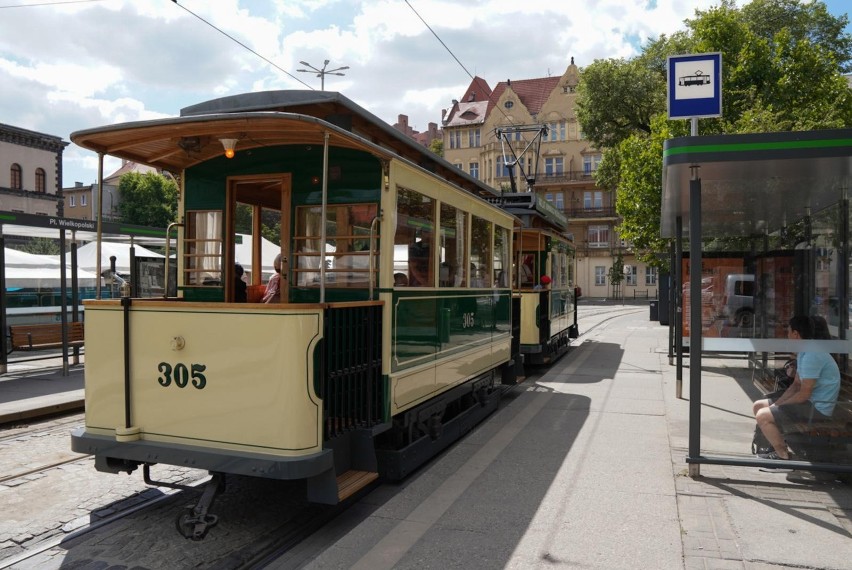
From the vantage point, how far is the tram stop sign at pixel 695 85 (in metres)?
7.03

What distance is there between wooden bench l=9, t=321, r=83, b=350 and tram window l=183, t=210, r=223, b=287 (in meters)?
7.50

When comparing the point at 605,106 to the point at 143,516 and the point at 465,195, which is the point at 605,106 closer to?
the point at 465,195

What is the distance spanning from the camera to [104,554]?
4492 mm

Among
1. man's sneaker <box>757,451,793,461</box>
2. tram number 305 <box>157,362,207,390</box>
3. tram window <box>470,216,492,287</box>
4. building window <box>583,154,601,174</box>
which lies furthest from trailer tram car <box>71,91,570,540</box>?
building window <box>583,154,601,174</box>

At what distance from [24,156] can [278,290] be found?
50.9 m

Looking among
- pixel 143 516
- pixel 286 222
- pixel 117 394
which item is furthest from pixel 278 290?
pixel 143 516

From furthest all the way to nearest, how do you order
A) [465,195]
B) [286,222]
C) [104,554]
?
[465,195] → [286,222] → [104,554]

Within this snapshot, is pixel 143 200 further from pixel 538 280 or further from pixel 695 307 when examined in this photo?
pixel 695 307

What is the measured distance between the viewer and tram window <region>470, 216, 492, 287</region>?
25.8 feet

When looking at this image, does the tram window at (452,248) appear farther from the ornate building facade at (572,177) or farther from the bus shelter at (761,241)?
the ornate building facade at (572,177)

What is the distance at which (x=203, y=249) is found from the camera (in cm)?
624

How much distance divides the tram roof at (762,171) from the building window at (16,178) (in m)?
50.6

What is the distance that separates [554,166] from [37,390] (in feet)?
186

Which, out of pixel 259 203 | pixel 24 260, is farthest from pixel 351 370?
pixel 24 260
